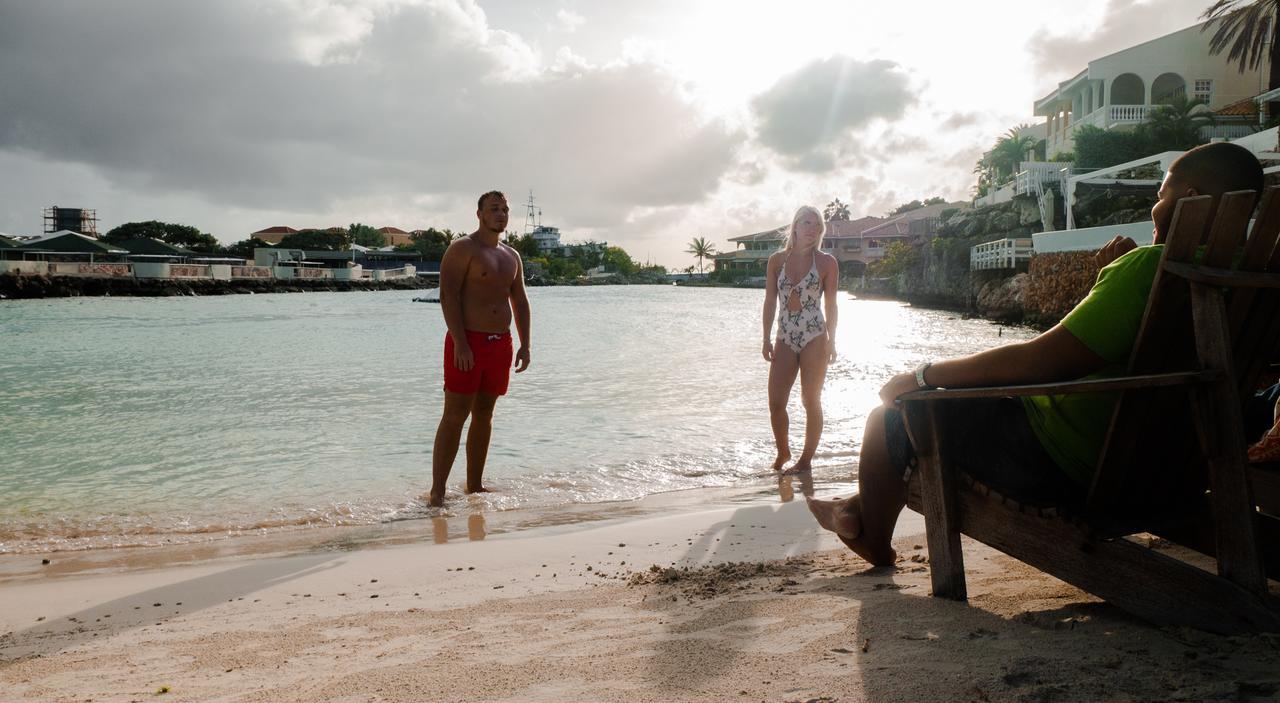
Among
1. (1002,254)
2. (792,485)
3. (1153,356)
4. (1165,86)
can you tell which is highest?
(1165,86)

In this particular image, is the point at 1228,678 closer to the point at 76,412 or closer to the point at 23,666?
the point at 23,666

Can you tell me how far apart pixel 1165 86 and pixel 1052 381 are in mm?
42867

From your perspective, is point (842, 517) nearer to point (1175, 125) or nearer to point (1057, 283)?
point (1057, 283)

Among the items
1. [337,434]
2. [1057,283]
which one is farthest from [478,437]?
[1057,283]

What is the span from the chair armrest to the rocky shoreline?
61543 millimetres

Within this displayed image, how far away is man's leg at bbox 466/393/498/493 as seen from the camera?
17.9 feet

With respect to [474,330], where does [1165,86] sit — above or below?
above

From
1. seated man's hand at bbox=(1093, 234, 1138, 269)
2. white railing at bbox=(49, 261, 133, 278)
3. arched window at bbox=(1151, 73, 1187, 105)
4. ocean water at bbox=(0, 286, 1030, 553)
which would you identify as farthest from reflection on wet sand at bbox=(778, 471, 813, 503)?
white railing at bbox=(49, 261, 133, 278)

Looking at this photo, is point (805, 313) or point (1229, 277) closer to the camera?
point (1229, 277)

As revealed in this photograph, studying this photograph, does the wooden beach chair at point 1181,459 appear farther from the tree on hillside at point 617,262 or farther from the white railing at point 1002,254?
the tree on hillside at point 617,262

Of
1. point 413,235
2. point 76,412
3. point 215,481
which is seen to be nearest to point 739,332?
point 76,412

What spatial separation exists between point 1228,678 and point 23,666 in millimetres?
3384

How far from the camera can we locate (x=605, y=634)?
8.32 ft

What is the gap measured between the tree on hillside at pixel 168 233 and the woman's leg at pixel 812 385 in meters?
111
